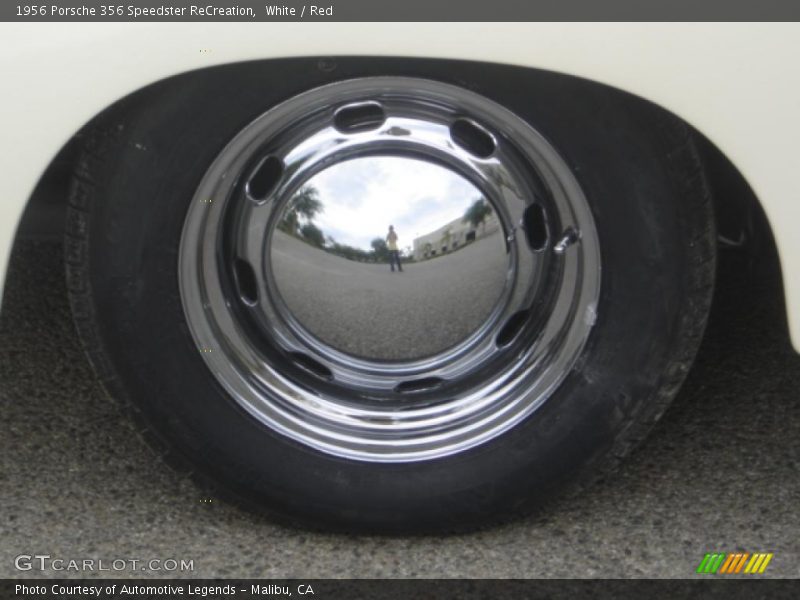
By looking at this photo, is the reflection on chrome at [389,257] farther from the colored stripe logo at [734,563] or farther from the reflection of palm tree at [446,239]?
the colored stripe logo at [734,563]

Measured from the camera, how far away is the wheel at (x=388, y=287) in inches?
66.9

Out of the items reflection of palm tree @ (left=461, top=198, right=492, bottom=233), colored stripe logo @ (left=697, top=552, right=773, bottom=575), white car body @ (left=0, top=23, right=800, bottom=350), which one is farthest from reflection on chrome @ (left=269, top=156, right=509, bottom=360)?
colored stripe logo @ (left=697, top=552, right=773, bottom=575)

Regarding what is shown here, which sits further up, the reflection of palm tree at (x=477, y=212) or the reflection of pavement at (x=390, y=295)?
the reflection of palm tree at (x=477, y=212)

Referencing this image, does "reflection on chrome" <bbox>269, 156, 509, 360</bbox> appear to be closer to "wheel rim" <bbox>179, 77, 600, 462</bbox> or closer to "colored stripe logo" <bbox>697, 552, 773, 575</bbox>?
"wheel rim" <bbox>179, 77, 600, 462</bbox>

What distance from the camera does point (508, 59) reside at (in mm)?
1488

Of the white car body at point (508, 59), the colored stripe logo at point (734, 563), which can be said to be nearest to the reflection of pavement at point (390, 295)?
the white car body at point (508, 59)

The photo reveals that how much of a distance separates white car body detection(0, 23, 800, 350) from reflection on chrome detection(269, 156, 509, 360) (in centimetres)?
35

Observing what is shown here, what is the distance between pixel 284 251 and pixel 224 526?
548 mm

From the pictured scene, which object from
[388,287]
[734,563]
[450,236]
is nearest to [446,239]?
[450,236]

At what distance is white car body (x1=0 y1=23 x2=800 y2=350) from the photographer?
1.47m
